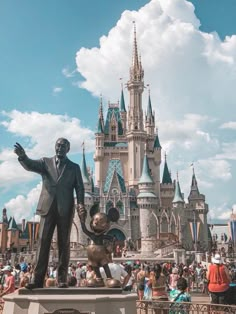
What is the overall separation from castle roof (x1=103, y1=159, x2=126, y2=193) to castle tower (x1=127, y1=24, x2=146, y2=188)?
5.94 feet

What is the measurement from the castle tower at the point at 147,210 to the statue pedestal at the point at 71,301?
56594 mm

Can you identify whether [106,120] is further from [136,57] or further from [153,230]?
[153,230]

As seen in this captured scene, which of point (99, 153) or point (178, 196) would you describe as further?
point (99, 153)

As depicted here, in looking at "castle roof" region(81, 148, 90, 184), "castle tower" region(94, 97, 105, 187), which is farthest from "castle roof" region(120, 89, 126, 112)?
"castle roof" region(81, 148, 90, 184)

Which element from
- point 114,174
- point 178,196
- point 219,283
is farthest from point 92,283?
point 114,174

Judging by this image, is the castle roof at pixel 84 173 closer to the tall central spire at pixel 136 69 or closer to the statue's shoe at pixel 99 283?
the tall central spire at pixel 136 69

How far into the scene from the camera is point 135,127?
76.1m

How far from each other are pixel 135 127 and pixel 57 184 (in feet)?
228

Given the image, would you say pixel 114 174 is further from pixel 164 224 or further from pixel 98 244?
pixel 98 244

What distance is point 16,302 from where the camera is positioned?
602 cm

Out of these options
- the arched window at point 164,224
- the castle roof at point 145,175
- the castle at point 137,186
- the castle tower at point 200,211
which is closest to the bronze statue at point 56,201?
the castle at point 137,186

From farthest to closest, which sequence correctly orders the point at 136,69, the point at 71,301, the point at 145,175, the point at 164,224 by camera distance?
1. the point at 136,69
2. the point at 145,175
3. the point at 164,224
4. the point at 71,301

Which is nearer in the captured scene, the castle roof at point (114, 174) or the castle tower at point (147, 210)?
the castle tower at point (147, 210)

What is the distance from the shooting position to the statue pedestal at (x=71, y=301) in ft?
18.9
